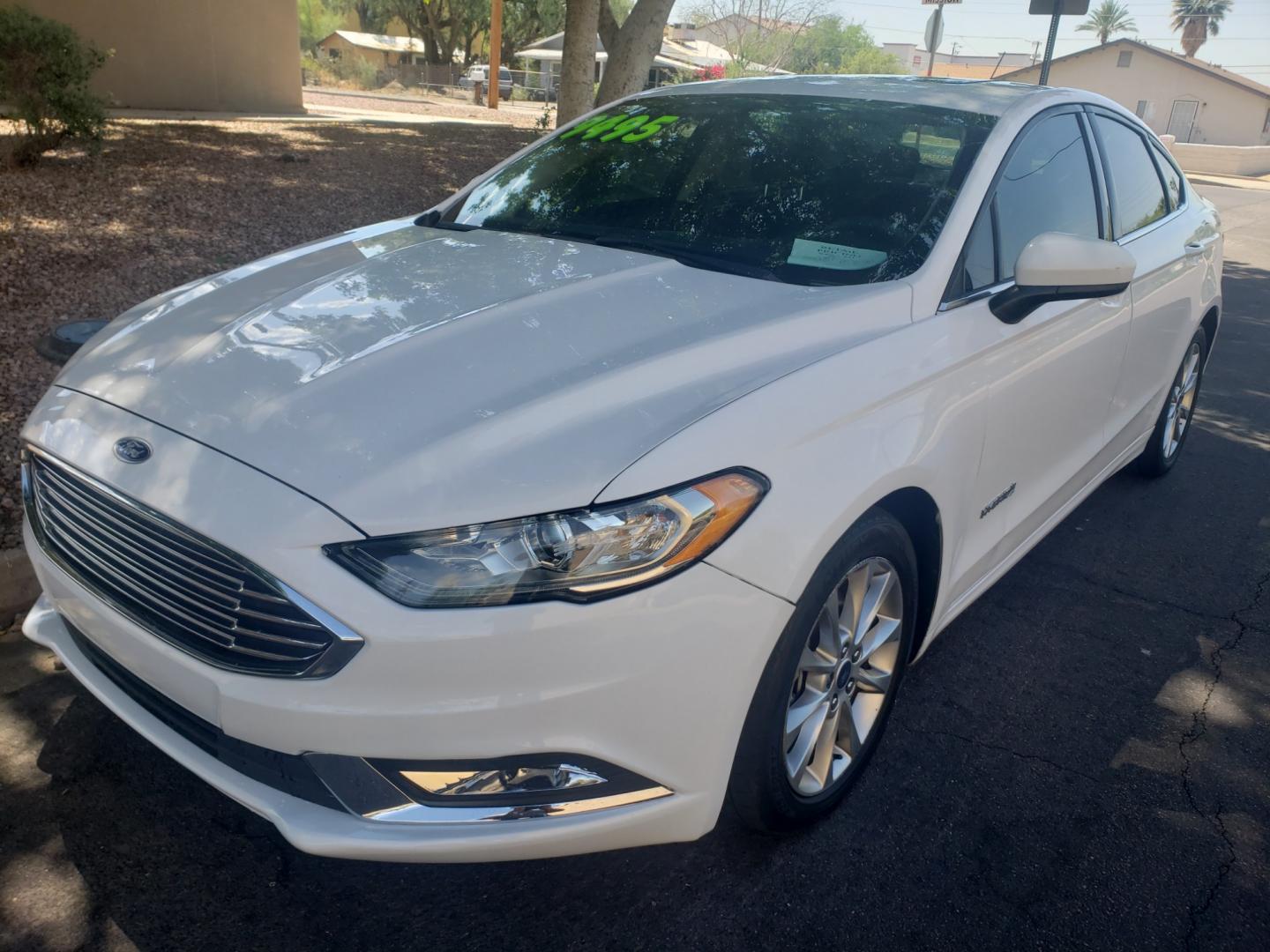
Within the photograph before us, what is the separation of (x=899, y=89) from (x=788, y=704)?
2.35 metres

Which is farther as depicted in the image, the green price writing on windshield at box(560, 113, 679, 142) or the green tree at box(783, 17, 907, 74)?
the green tree at box(783, 17, 907, 74)

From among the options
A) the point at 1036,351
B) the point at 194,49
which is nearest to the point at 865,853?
the point at 1036,351

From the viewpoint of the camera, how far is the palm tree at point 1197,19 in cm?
7506

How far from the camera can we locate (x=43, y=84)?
837cm

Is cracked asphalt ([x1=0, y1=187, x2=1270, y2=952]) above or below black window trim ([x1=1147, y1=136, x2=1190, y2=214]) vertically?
below

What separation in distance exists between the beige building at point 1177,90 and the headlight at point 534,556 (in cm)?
5301

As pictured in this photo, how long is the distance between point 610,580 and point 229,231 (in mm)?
6534

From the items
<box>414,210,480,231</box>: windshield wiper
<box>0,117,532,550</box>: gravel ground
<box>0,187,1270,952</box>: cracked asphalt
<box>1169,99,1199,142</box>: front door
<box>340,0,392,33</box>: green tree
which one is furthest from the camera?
<box>340,0,392,33</box>: green tree

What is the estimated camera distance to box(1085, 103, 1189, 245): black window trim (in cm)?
391

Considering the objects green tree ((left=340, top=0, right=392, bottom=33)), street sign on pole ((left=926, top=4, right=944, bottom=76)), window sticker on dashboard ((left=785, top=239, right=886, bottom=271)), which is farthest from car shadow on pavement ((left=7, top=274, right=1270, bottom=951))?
green tree ((left=340, top=0, right=392, bottom=33))

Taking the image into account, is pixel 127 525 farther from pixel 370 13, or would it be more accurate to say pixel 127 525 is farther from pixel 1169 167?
pixel 370 13

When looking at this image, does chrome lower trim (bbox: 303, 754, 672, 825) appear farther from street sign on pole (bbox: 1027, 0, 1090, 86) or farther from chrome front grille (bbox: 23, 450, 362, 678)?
street sign on pole (bbox: 1027, 0, 1090, 86)

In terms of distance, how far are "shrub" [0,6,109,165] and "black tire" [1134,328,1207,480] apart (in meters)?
8.51

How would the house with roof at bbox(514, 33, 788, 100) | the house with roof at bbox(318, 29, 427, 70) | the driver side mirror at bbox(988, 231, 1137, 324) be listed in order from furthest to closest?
the house with roof at bbox(318, 29, 427, 70)
the house with roof at bbox(514, 33, 788, 100)
the driver side mirror at bbox(988, 231, 1137, 324)
